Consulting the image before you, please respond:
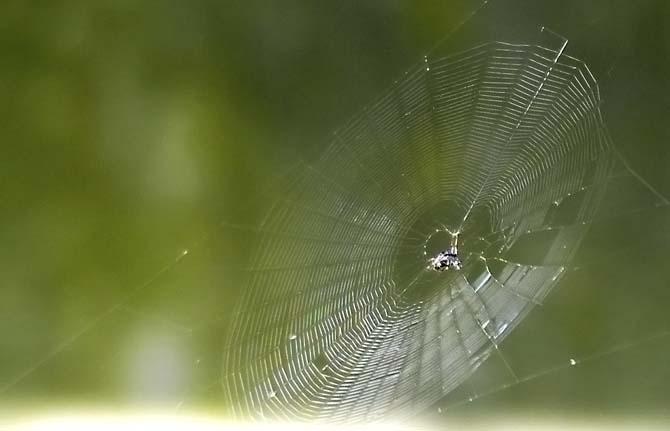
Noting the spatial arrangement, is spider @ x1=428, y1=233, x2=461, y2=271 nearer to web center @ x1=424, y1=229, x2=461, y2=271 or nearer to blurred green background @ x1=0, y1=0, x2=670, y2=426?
web center @ x1=424, y1=229, x2=461, y2=271

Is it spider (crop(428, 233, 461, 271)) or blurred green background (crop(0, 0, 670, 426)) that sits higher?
blurred green background (crop(0, 0, 670, 426))

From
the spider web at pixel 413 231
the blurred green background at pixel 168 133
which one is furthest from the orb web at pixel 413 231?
the blurred green background at pixel 168 133

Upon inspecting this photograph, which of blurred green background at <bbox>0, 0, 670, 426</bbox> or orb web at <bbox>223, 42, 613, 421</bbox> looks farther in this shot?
blurred green background at <bbox>0, 0, 670, 426</bbox>

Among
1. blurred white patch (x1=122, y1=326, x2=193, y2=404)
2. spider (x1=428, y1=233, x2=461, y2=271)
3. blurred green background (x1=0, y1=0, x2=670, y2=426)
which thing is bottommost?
spider (x1=428, y1=233, x2=461, y2=271)

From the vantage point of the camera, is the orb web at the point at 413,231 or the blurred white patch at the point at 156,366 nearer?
the orb web at the point at 413,231

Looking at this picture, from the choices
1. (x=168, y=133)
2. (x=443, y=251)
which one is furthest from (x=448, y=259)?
(x=168, y=133)

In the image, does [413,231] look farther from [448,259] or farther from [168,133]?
[168,133]

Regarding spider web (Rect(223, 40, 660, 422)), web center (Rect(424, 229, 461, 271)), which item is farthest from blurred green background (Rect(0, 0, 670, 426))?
web center (Rect(424, 229, 461, 271))

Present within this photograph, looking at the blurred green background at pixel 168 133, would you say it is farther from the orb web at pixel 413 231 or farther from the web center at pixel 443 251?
the web center at pixel 443 251
